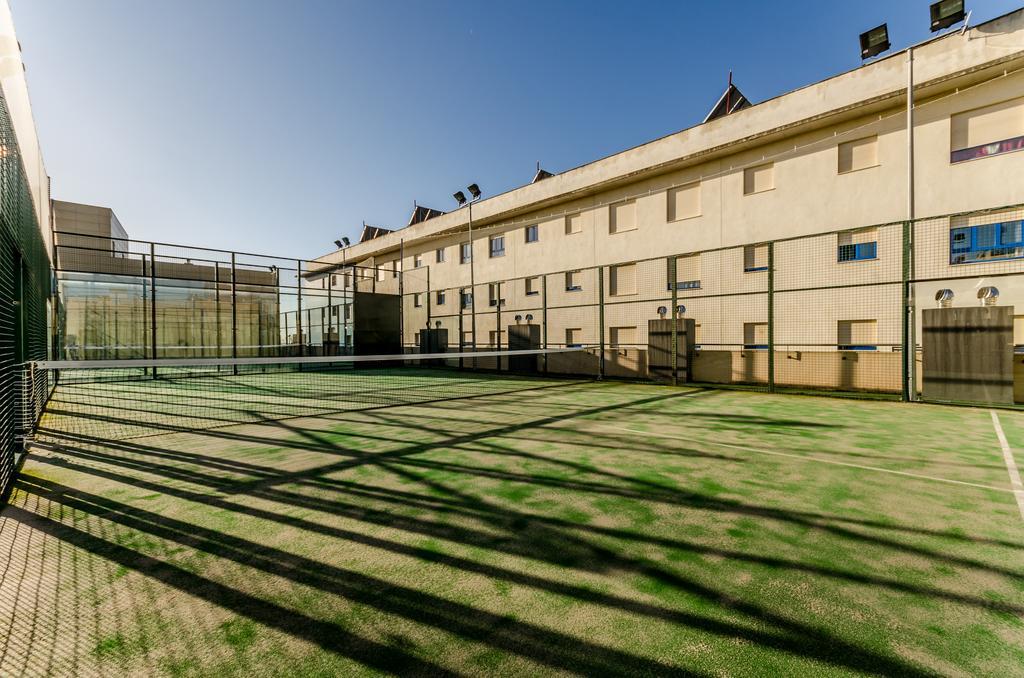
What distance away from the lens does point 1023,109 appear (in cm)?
1024

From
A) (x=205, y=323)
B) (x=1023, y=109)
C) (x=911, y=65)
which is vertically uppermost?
(x=911, y=65)

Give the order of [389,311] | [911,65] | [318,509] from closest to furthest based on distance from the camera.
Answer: [318,509]
[911,65]
[389,311]

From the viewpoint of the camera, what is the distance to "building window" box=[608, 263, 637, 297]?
17.3 meters

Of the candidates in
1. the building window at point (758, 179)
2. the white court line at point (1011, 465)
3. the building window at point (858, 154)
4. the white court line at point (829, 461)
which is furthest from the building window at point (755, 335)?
the white court line at point (829, 461)

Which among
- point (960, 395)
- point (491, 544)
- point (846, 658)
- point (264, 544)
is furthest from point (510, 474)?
point (960, 395)

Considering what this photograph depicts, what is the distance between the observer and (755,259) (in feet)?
45.9

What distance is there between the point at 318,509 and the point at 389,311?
20852 millimetres

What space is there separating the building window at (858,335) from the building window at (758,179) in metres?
5.13

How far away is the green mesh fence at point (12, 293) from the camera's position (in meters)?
3.94

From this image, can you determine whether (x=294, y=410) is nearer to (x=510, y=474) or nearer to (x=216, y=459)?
(x=216, y=459)

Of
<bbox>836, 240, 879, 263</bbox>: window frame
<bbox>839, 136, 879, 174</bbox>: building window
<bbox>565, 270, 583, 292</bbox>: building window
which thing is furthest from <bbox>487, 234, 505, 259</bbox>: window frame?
<bbox>836, 240, 879, 263</bbox>: window frame

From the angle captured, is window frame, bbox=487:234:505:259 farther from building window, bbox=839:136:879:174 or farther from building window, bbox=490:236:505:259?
building window, bbox=839:136:879:174

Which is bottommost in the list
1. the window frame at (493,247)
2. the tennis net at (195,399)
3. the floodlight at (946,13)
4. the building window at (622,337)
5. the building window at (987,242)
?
the tennis net at (195,399)

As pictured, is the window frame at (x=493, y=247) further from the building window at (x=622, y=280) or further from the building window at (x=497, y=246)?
the building window at (x=622, y=280)
